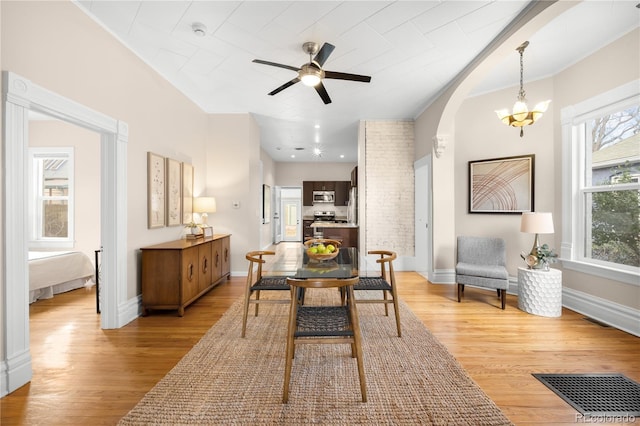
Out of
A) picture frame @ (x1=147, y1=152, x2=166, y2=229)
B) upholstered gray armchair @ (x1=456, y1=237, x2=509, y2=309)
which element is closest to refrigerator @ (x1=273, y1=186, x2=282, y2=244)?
picture frame @ (x1=147, y1=152, x2=166, y2=229)

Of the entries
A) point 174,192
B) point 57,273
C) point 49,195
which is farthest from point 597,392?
point 49,195

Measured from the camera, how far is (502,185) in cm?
420

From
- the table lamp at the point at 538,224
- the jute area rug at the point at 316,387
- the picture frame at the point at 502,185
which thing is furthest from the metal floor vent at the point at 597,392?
the picture frame at the point at 502,185

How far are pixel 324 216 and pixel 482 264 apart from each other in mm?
6321

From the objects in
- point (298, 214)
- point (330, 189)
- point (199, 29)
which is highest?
point (199, 29)

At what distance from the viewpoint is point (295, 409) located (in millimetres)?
1756

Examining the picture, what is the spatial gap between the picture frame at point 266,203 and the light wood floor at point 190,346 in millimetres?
4730

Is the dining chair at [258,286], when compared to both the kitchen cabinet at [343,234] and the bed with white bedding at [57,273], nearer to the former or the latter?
the bed with white bedding at [57,273]

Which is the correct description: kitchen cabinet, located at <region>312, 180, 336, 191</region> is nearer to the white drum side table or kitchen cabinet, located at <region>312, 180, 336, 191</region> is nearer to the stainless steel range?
the stainless steel range

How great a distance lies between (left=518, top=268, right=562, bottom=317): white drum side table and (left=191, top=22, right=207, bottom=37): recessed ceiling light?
4.37 meters

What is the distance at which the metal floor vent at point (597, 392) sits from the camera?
1795 millimetres

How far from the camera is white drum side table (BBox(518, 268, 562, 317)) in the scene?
3311 mm

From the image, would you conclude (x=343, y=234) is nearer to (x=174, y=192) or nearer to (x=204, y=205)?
(x=204, y=205)

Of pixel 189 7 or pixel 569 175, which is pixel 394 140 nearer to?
pixel 569 175
